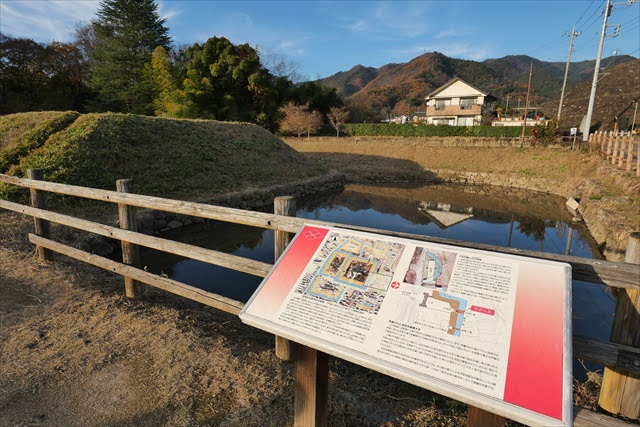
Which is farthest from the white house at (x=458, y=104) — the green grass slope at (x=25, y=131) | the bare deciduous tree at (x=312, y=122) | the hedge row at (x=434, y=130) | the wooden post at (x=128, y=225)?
the wooden post at (x=128, y=225)

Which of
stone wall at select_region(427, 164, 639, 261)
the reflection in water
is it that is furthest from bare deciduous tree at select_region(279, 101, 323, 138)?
the reflection in water

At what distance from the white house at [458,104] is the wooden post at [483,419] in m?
46.9

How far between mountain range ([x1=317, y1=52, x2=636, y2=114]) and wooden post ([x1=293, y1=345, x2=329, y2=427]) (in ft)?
199

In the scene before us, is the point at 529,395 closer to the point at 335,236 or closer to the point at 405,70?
the point at 335,236

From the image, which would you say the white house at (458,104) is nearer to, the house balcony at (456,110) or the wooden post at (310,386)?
the house balcony at (456,110)

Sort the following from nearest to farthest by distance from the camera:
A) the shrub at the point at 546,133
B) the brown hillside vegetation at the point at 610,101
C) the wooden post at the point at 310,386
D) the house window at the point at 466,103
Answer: the wooden post at the point at 310,386
the shrub at the point at 546,133
the brown hillside vegetation at the point at 610,101
the house window at the point at 466,103

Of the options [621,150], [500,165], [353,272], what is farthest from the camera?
[500,165]

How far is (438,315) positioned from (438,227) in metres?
11.0

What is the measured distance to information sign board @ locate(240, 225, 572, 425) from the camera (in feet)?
4.55

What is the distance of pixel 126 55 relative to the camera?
108 feet

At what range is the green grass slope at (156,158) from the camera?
10328 mm

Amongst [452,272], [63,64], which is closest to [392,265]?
[452,272]

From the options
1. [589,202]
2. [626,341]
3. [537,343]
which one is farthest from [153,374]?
[589,202]

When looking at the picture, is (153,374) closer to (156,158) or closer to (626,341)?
(626,341)
